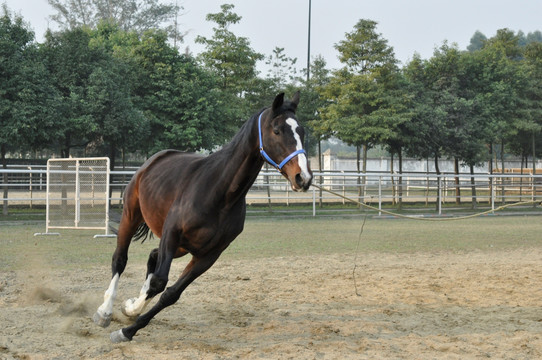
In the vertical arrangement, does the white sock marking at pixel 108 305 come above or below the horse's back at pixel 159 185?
below

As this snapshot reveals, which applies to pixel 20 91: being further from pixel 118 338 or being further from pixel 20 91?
pixel 118 338

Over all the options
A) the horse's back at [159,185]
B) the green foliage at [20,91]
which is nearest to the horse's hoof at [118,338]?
the horse's back at [159,185]

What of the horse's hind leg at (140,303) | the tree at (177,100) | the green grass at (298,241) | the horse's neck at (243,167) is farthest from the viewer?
the tree at (177,100)

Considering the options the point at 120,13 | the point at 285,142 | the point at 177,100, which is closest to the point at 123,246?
the point at 285,142

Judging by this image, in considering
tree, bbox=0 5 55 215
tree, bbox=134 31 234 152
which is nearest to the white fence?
tree, bbox=0 5 55 215

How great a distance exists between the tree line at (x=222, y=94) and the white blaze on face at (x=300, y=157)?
1732cm

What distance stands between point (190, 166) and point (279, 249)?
6824mm

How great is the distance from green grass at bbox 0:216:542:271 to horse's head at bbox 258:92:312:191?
18.7 ft

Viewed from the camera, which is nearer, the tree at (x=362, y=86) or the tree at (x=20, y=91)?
the tree at (x=20, y=91)

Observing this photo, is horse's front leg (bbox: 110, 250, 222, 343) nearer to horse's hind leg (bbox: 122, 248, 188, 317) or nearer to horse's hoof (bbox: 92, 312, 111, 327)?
horse's hind leg (bbox: 122, 248, 188, 317)

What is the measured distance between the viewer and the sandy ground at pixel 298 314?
433 centimetres

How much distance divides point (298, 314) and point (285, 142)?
7.68ft

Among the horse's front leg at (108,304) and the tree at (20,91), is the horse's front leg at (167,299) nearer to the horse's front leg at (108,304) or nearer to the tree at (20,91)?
the horse's front leg at (108,304)

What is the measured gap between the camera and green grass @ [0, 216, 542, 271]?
1012 cm
